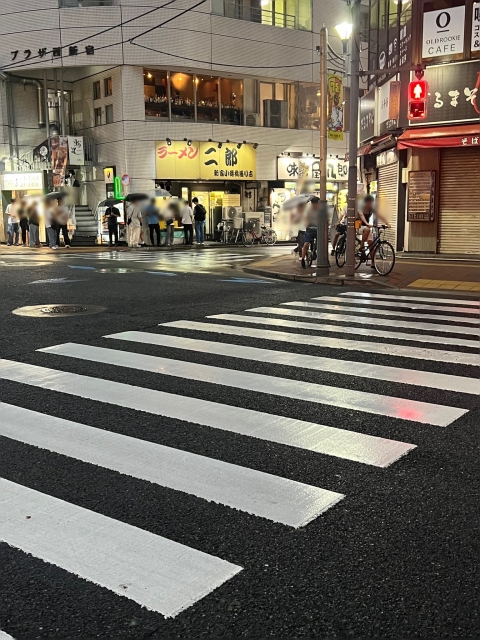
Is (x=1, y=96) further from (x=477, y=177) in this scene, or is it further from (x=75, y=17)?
(x=477, y=177)

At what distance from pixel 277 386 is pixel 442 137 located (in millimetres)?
14944

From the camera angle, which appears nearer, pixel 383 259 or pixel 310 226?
pixel 383 259

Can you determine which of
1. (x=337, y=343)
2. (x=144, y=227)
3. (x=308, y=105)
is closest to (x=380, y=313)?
(x=337, y=343)

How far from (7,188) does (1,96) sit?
191 inches

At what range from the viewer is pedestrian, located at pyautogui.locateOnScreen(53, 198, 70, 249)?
79.6ft

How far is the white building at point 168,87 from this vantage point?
30625 mm

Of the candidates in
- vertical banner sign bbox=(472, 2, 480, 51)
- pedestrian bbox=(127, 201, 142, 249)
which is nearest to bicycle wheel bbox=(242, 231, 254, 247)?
→ pedestrian bbox=(127, 201, 142, 249)

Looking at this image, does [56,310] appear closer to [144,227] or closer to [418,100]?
[418,100]

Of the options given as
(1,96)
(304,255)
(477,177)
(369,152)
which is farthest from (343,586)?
(1,96)

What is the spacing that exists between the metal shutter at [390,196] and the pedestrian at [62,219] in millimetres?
11325

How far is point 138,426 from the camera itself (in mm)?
4812

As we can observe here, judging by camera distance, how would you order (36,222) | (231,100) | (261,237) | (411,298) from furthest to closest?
(231,100) < (261,237) < (36,222) < (411,298)

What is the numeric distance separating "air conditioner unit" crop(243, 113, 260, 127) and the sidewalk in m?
19.2

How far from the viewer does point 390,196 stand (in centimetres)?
2230
